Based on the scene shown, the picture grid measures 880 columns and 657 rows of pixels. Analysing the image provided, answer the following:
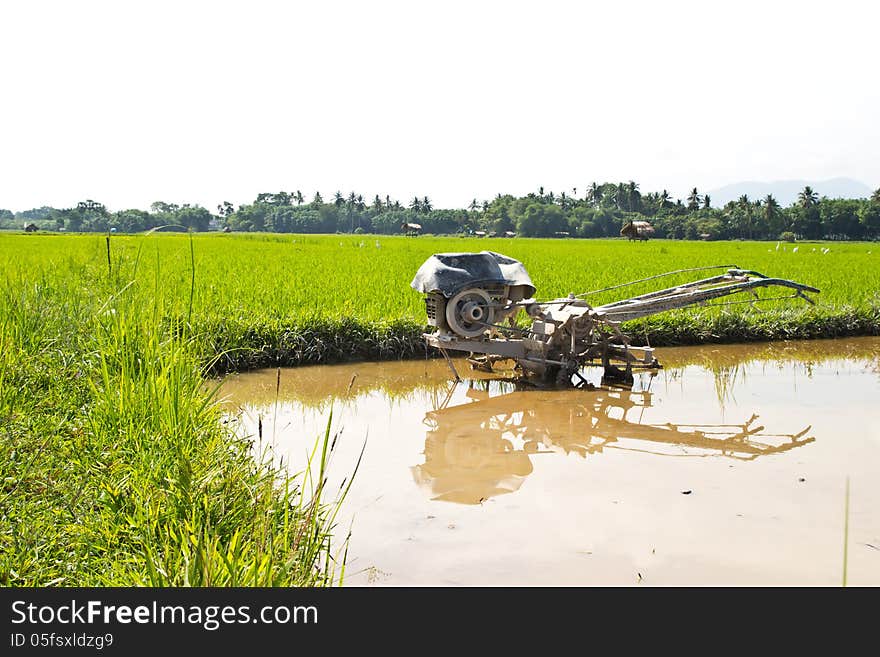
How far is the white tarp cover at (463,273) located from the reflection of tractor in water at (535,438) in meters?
1.08

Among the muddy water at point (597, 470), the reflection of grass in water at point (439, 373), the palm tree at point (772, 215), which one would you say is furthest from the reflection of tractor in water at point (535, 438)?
the palm tree at point (772, 215)

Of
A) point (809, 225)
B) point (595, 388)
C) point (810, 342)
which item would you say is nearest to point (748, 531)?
point (595, 388)

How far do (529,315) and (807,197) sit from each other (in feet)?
191

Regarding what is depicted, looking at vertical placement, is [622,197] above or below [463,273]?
above

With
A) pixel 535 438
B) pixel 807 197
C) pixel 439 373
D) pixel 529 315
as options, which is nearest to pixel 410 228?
pixel 807 197

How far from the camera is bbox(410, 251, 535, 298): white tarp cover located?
6738 mm

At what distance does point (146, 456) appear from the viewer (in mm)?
2992

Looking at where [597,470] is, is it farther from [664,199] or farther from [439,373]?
[664,199]

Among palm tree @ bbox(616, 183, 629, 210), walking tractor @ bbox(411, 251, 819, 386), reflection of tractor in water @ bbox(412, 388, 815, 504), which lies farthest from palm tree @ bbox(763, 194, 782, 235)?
reflection of tractor in water @ bbox(412, 388, 815, 504)

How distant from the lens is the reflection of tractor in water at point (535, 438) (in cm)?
463

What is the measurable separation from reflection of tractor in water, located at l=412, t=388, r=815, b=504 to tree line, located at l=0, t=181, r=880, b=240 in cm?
3653

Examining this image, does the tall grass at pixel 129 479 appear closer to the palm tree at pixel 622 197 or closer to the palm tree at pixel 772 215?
the palm tree at pixel 772 215

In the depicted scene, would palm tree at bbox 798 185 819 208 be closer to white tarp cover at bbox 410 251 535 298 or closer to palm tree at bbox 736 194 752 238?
palm tree at bbox 736 194 752 238

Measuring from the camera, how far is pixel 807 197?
5747 centimetres
